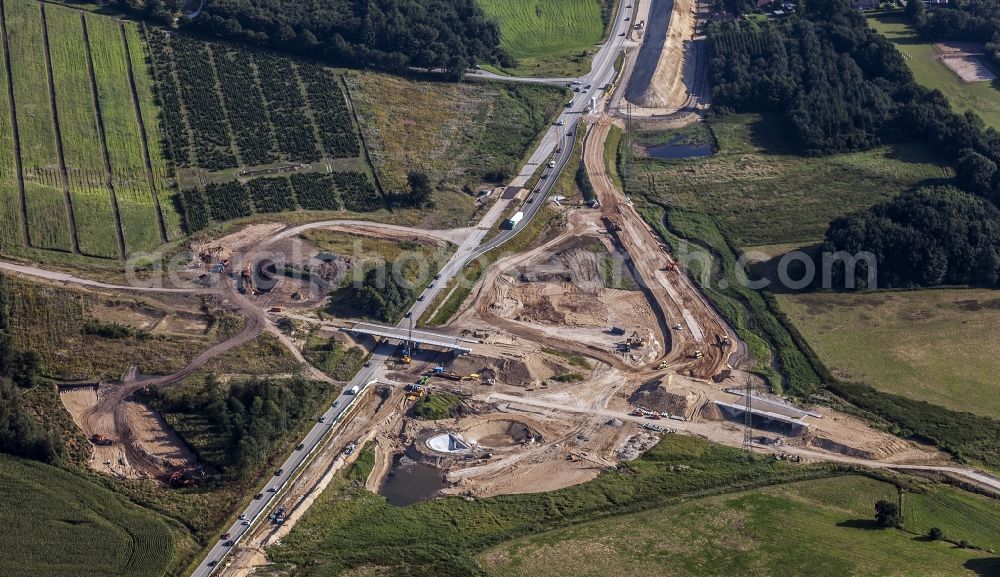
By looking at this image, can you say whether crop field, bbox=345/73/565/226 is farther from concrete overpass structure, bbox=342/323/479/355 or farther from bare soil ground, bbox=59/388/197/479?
bare soil ground, bbox=59/388/197/479

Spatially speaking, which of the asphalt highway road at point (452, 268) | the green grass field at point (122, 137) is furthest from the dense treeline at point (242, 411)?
the green grass field at point (122, 137)

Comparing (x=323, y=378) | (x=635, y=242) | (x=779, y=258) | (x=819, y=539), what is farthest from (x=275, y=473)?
(x=779, y=258)

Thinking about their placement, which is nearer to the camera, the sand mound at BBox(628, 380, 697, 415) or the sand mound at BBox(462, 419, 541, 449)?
the sand mound at BBox(462, 419, 541, 449)

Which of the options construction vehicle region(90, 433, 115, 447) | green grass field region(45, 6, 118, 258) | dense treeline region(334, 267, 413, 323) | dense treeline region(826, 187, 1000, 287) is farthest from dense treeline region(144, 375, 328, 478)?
dense treeline region(826, 187, 1000, 287)

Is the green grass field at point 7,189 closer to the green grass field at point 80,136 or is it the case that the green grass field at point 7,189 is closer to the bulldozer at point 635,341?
the green grass field at point 80,136

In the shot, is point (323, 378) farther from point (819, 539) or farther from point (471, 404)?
point (819, 539)

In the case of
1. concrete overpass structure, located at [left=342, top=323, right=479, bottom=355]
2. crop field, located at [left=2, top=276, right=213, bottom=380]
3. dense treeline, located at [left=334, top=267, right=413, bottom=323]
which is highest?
dense treeline, located at [left=334, top=267, right=413, bottom=323]

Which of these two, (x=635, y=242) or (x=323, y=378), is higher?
(x=635, y=242)
